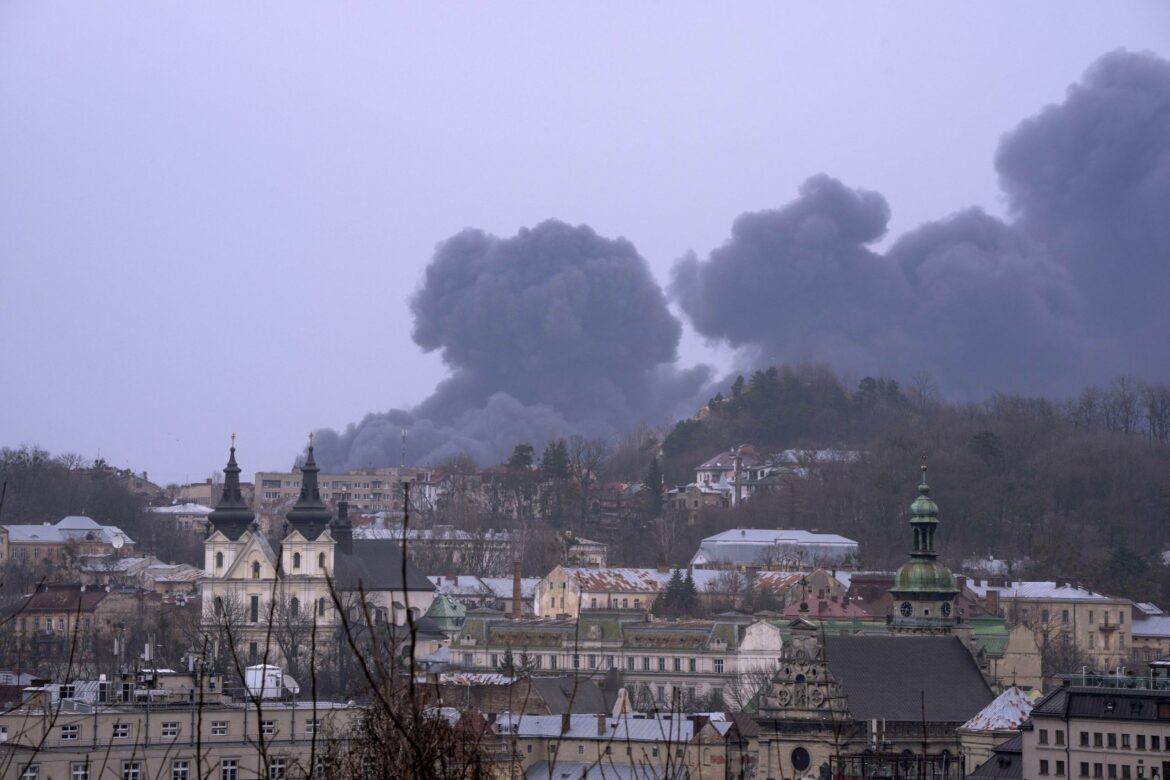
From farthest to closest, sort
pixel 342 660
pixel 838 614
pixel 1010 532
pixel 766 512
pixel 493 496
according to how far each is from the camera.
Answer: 1. pixel 493 496
2. pixel 766 512
3. pixel 1010 532
4. pixel 838 614
5. pixel 342 660

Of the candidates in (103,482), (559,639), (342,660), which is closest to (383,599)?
(559,639)

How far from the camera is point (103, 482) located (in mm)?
144000

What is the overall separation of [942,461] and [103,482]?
49106mm

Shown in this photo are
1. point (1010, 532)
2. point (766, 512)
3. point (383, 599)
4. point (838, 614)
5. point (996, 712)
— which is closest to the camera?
point (996, 712)

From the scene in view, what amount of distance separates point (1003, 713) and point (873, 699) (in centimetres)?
430

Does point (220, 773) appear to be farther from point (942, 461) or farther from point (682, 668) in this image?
point (942, 461)

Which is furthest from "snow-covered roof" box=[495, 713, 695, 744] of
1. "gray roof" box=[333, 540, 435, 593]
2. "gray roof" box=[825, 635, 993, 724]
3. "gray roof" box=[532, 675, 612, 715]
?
"gray roof" box=[333, 540, 435, 593]

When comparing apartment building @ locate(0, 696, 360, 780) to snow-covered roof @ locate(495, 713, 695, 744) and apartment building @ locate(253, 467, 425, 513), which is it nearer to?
snow-covered roof @ locate(495, 713, 695, 744)

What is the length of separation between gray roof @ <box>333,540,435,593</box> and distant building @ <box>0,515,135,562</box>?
19.4 m

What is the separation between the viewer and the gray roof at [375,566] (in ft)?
331

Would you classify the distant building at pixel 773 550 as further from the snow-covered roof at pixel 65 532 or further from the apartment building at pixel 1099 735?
the apartment building at pixel 1099 735

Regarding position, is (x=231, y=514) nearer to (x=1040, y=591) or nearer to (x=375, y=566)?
(x=375, y=566)

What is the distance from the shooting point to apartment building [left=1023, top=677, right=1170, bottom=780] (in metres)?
46.6

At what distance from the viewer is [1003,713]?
5416 cm
